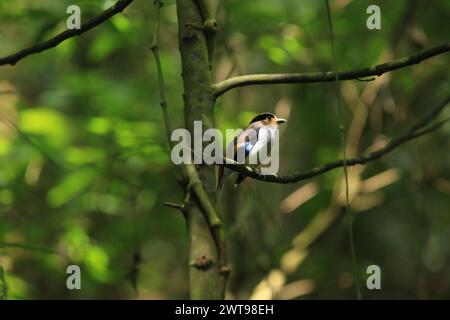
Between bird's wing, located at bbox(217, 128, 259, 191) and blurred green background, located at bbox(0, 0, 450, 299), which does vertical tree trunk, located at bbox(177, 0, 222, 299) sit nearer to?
bird's wing, located at bbox(217, 128, 259, 191)

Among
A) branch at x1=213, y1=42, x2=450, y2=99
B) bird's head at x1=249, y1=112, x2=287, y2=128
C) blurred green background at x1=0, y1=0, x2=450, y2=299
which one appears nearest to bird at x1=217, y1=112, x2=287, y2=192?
bird's head at x1=249, y1=112, x2=287, y2=128

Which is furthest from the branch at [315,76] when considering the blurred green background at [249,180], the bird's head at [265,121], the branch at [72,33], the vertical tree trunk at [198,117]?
the blurred green background at [249,180]

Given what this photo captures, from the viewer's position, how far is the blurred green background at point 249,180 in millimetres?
5270

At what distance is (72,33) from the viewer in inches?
109

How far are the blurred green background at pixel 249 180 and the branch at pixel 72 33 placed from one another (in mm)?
1359

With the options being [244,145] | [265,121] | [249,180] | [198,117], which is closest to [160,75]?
[198,117]

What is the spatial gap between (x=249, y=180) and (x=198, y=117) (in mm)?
2943

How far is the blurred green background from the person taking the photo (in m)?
5.27

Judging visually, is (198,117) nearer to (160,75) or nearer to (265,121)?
(160,75)

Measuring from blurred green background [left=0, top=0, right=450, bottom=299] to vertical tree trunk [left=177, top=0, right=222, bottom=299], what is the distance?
1.72 m

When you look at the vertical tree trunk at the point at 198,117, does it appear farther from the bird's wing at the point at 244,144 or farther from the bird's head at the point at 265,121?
the bird's head at the point at 265,121

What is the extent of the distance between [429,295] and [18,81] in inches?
206

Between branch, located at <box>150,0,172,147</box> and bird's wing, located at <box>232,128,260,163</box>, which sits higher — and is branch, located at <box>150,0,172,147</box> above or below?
below
